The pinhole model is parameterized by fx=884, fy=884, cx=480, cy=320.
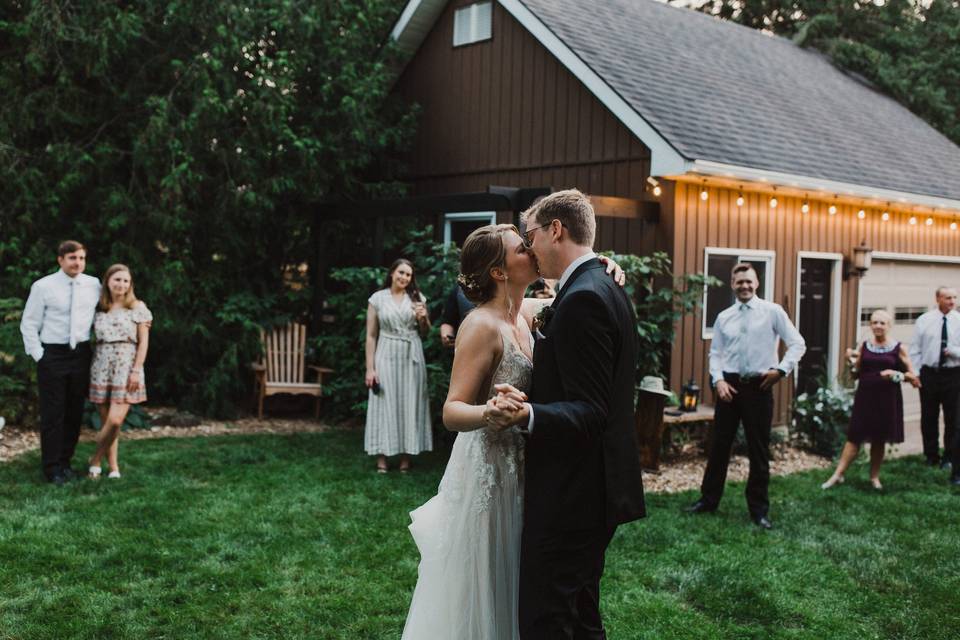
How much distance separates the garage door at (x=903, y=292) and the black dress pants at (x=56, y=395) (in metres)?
9.91

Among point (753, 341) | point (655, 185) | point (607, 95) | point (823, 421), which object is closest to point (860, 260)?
point (823, 421)

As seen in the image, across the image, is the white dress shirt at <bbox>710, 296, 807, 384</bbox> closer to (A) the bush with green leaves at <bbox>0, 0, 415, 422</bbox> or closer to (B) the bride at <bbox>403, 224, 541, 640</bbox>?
(B) the bride at <bbox>403, 224, 541, 640</bbox>

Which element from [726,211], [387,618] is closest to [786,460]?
[726,211]

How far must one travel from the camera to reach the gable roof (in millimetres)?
9773

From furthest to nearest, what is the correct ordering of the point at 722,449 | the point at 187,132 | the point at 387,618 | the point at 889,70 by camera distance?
the point at 889,70 → the point at 187,132 → the point at 722,449 → the point at 387,618

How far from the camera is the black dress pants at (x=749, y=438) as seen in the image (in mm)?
6508

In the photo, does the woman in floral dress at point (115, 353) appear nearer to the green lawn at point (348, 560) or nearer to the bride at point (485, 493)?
the green lawn at point (348, 560)

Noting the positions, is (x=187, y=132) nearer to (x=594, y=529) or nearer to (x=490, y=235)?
(x=490, y=235)

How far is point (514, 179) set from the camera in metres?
11.3

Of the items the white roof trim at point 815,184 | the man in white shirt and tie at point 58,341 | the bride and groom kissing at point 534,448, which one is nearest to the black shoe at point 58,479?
the man in white shirt and tie at point 58,341

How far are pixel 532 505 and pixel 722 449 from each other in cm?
424

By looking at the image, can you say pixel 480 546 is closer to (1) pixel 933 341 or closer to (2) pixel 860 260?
(1) pixel 933 341

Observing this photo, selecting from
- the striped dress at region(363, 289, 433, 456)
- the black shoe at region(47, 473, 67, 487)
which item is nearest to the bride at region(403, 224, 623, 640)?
the striped dress at region(363, 289, 433, 456)

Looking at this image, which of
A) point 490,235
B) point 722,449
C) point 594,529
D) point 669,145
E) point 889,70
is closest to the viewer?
point 594,529
